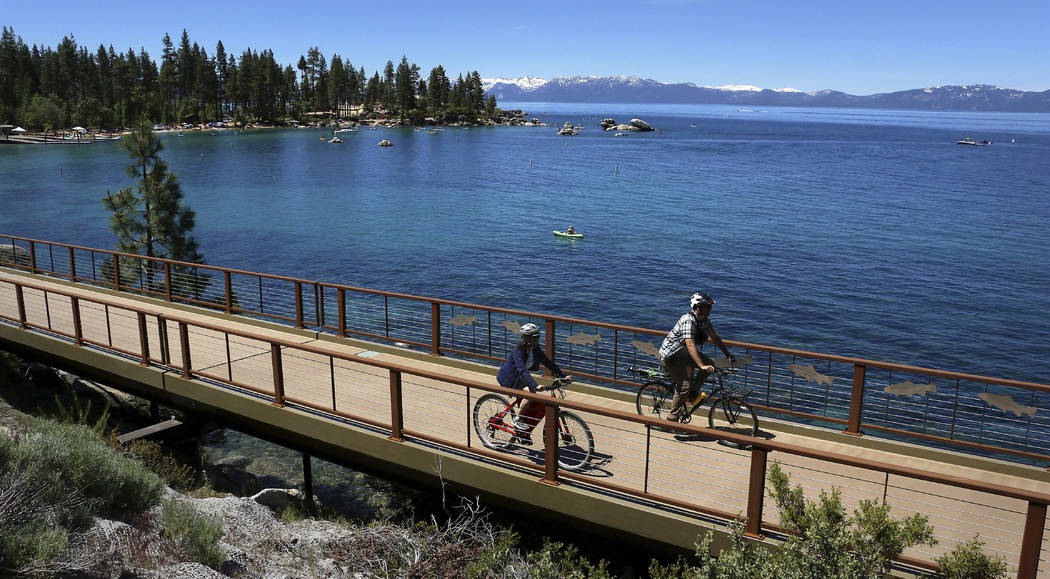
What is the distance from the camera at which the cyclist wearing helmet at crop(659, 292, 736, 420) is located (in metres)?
8.23

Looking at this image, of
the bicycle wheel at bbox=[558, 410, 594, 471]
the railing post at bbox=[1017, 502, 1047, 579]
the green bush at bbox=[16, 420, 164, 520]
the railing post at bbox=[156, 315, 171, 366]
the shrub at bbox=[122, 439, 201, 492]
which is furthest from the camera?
the railing post at bbox=[156, 315, 171, 366]

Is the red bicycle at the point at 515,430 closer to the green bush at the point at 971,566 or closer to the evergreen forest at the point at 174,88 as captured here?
the green bush at the point at 971,566

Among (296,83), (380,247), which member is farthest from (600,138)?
(380,247)

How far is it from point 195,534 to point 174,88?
189m

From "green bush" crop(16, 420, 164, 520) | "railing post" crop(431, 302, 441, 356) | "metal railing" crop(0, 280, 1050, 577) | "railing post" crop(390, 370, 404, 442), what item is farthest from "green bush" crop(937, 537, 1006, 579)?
"railing post" crop(431, 302, 441, 356)

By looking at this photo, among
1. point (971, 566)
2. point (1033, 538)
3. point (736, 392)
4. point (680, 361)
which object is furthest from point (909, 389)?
point (971, 566)

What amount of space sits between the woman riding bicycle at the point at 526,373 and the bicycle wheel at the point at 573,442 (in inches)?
12.2

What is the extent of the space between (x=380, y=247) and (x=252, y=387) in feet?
122

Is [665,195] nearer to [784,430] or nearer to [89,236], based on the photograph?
[89,236]

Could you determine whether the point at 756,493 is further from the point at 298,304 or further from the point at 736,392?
the point at 298,304

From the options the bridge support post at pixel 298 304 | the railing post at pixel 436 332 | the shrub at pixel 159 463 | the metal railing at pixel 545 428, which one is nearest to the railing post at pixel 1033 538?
the metal railing at pixel 545 428

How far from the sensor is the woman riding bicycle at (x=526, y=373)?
820 centimetres

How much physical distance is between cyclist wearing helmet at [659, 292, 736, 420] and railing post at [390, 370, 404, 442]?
3.14 metres

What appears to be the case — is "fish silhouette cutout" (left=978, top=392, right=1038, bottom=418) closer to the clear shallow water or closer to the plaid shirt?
the plaid shirt
